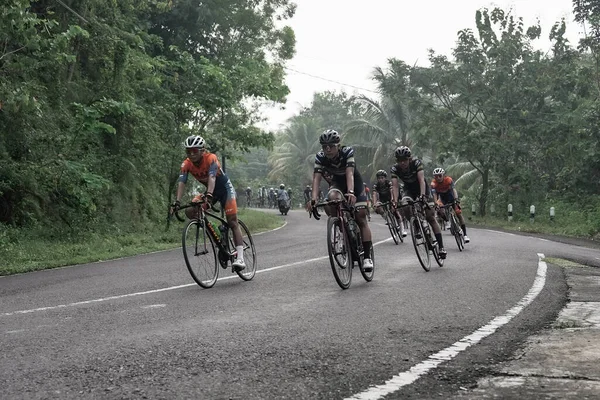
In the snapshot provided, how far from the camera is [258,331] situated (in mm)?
5512

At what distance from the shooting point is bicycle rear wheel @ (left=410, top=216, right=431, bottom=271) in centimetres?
1049

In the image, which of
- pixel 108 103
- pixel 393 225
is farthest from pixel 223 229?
pixel 108 103

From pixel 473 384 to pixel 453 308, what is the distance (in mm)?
2926

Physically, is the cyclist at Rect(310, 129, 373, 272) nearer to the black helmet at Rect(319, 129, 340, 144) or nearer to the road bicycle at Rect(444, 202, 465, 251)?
the black helmet at Rect(319, 129, 340, 144)

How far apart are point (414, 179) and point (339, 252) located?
3.77 metres

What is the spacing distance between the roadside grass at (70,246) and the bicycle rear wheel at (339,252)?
6.04m

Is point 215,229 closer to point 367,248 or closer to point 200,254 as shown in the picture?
point 200,254

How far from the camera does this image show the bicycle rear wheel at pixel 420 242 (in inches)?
413

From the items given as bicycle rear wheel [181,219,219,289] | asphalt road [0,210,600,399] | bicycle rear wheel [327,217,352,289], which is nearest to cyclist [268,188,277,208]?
asphalt road [0,210,600,399]

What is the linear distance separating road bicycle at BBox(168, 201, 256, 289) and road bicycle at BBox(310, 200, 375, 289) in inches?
50.1

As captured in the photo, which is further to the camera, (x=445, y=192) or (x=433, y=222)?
(x=445, y=192)

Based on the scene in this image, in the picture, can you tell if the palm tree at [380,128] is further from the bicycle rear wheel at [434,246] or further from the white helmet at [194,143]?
the white helmet at [194,143]

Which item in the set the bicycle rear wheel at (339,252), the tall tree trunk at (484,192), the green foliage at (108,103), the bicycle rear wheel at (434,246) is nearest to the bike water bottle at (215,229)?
the bicycle rear wheel at (339,252)

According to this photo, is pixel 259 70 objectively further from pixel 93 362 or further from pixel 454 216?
pixel 93 362
